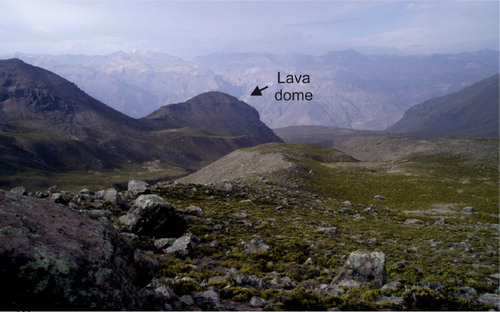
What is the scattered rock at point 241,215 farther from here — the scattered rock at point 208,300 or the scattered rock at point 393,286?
the scattered rock at point 208,300

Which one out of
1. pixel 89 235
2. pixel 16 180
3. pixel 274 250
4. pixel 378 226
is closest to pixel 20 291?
pixel 89 235

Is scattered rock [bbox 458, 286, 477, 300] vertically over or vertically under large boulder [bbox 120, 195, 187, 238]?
under

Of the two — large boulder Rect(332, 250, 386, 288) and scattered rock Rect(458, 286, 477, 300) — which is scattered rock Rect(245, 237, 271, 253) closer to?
large boulder Rect(332, 250, 386, 288)

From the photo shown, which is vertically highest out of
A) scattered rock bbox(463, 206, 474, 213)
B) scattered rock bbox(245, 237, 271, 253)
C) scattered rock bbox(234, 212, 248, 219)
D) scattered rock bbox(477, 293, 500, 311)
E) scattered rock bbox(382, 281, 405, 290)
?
scattered rock bbox(382, 281, 405, 290)

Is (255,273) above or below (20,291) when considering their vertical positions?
below

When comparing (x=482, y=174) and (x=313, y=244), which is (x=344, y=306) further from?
(x=482, y=174)

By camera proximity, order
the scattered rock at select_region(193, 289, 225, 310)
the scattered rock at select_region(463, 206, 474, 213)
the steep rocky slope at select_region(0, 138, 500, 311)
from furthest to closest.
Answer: the scattered rock at select_region(463, 206, 474, 213), the steep rocky slope at select_region(0, 138, 500, 311), the scattered rock at select_region(193, 289, 225, 310)

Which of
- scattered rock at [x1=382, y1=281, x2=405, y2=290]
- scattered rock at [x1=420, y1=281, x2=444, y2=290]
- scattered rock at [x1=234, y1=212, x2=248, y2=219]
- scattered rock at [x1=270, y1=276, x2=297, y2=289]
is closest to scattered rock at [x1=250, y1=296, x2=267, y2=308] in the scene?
scattered rock at [x1=270, y1=276, x2=297, y2=289]
